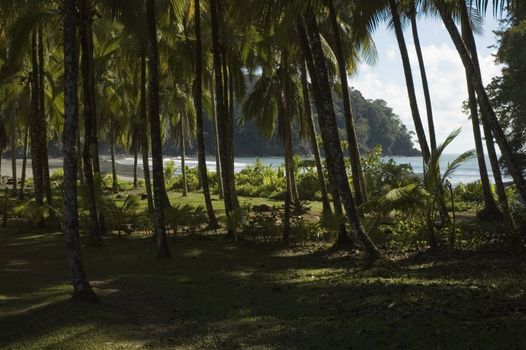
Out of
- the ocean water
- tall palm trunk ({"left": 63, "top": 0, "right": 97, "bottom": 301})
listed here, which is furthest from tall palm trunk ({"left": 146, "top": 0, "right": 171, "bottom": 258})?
the ocean water

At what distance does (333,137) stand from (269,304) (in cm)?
368

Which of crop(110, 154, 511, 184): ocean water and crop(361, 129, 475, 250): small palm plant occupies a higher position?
crop(361, 129, 475, 250): small palm plant

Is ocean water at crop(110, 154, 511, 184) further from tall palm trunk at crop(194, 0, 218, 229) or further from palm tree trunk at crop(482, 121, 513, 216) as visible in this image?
palm tree trunk at crop(482, 121, 513, 216)

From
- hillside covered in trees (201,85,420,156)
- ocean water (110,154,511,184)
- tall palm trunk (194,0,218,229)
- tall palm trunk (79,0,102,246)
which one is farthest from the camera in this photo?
hillside covered in trees (201,85,420,156)

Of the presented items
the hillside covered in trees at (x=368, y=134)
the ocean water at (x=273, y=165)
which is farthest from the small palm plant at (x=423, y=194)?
the hillside covered in trees at (x=368, y=134)

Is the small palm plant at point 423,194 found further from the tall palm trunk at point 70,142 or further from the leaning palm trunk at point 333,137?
the tall palm trunk at point 70,142

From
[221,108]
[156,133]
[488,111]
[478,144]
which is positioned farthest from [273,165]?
[488,111]

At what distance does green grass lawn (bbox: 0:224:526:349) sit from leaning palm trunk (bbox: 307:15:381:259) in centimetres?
58

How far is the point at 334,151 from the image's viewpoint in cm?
961

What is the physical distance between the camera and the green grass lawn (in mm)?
5664

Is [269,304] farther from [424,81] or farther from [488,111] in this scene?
[424,81]

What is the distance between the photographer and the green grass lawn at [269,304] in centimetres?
566

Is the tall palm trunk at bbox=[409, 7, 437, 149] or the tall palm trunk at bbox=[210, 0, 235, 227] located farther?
the tall palm trunk at bbox=[409, 7, 437, 149]

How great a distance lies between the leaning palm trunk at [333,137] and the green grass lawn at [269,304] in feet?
1.89
